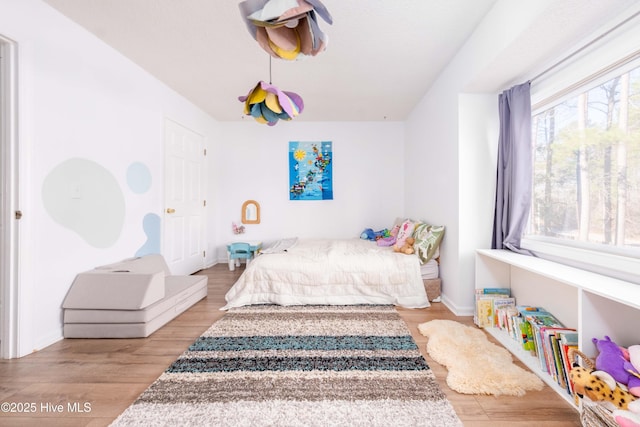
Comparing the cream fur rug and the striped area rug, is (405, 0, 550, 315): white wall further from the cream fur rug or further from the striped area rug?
the striped area rug

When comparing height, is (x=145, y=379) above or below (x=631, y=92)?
below

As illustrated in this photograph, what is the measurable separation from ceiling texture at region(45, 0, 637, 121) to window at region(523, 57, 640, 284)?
0.39 m

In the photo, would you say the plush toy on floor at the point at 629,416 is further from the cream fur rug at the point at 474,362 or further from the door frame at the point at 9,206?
the door frame at the point at 9,206

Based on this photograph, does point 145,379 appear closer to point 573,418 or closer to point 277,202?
point 573,418

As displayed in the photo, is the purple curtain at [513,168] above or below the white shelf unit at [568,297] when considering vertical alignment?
above

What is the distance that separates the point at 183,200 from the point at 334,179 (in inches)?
90.4

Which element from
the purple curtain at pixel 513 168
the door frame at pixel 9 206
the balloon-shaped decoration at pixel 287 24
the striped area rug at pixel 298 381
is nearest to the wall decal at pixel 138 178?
the door frame at pixel 9 206

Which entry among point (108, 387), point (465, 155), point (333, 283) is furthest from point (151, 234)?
point (465, 155)

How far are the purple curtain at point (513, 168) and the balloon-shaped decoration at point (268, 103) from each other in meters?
1.72

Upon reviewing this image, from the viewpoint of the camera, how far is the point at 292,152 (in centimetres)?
443

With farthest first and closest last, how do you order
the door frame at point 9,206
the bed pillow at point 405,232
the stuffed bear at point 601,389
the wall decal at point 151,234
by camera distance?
the bed pillow at point 405,232 < the wall decal at point 151,234 < the door frame at point 9,206 < the stuffed bear at point 601,389

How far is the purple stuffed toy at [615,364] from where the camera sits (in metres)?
1.10


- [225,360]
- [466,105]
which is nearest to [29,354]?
[225,360]

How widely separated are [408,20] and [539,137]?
1.37 m
